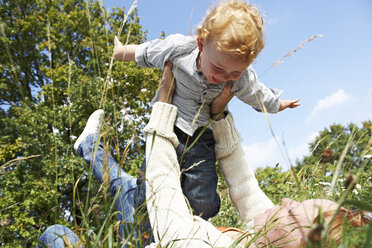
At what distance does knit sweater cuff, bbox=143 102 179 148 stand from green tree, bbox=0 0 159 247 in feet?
11.7

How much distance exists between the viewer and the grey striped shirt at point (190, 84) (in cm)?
230

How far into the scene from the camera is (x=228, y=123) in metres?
2.52

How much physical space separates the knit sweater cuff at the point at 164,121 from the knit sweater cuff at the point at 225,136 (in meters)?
0.37

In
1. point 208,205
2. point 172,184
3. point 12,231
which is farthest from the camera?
point 12,231

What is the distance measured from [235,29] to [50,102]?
9373 mm

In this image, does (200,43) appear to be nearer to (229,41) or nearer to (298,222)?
(229,41)

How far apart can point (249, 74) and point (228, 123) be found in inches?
17.9

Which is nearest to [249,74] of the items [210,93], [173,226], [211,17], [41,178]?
[210,93]

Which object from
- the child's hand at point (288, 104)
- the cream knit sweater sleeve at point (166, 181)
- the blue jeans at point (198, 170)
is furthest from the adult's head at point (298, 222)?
the child's hand at point (288, 104)

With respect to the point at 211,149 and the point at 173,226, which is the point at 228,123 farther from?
the point at 173,226

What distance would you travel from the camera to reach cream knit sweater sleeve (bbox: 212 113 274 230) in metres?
2.50

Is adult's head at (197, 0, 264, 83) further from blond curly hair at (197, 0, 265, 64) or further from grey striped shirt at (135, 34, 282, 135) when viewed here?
grey striped shirt at (135, 34, 282, 135)

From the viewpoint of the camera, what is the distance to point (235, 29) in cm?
206

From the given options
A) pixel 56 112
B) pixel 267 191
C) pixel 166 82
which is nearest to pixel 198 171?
pixel 166 82
